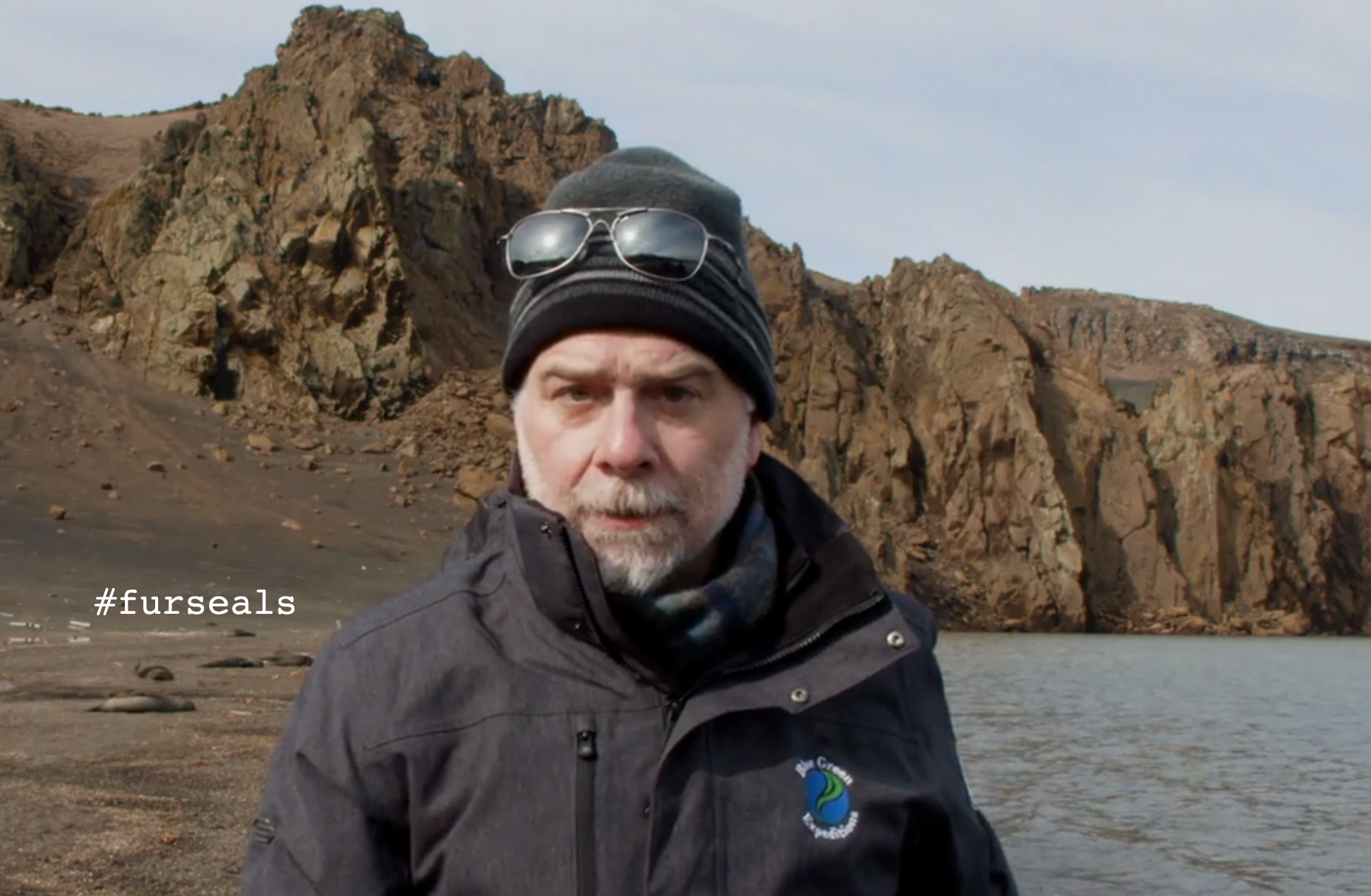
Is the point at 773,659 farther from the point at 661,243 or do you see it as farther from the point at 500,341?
the point at 500,341

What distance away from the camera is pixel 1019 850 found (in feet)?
38.3

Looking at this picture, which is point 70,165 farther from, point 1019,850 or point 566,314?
point 566,314

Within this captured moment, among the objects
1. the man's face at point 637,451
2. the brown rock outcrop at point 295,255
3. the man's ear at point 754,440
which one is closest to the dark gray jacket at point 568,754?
the man's face at point 637,451

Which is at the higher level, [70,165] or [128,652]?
[70,165]

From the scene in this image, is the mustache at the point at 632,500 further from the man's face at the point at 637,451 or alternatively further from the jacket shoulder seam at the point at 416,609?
the jacket shoulder seam at the point at 416,609

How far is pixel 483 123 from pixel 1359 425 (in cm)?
6040

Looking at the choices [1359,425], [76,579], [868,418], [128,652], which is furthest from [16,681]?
[1359,425]

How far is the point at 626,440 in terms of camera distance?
7.56 feet

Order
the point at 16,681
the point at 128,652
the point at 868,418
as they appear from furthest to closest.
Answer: the point at 868,418
the point at 128,652
the point at 16,681

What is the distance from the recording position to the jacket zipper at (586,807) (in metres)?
2.09

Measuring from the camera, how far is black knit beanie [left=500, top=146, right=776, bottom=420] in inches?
92.7

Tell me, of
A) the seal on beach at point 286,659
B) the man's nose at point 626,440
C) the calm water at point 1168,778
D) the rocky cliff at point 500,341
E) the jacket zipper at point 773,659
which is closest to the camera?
the jacket zipper at point 773,659

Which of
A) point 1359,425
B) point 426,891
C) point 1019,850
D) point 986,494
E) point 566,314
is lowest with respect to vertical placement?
point 1019,850

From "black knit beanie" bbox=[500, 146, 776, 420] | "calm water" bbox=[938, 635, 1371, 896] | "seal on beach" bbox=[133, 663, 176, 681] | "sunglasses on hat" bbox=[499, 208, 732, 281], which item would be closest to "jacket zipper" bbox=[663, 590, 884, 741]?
"black knit beanie" bbox=[500, 146, 776, 420]
